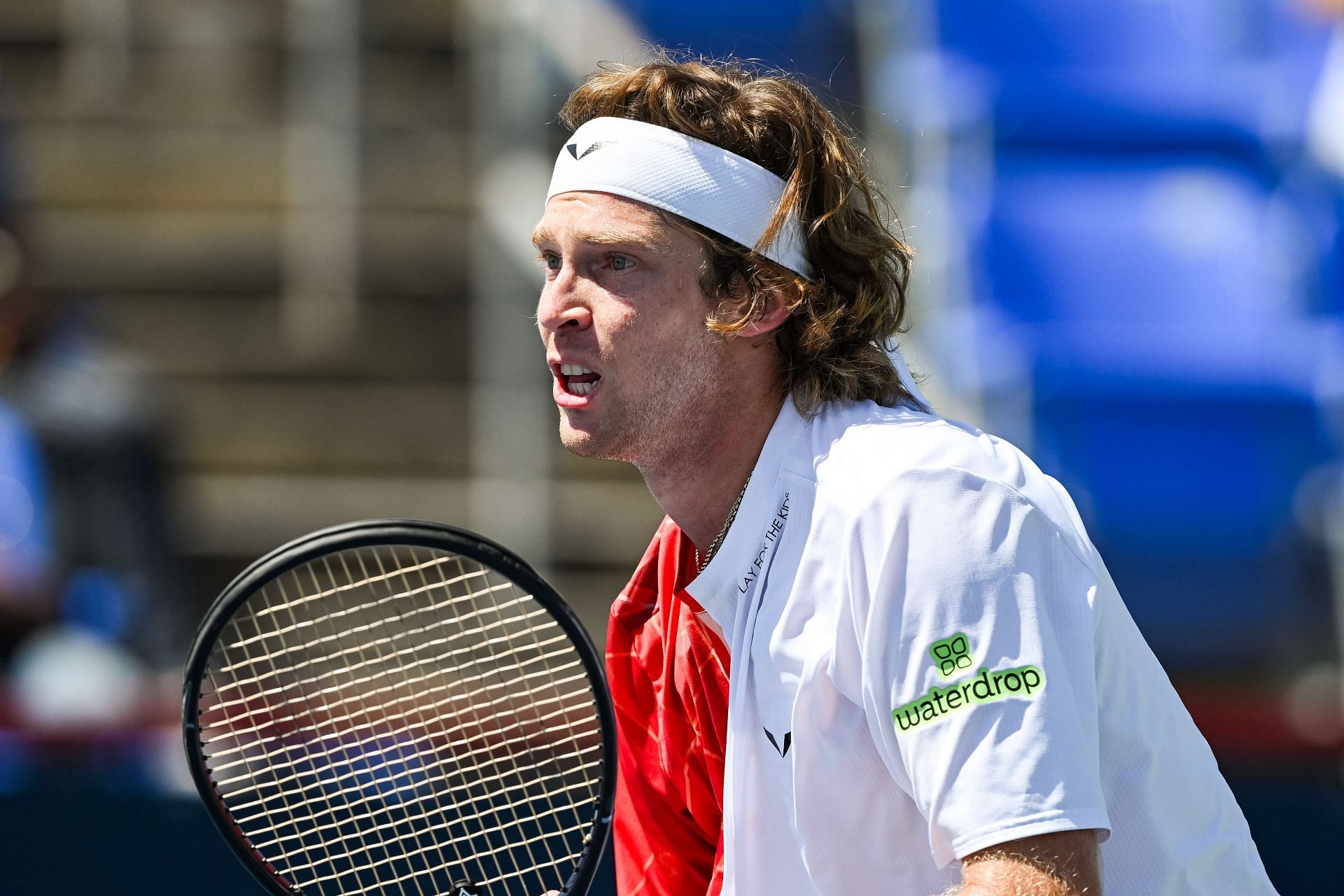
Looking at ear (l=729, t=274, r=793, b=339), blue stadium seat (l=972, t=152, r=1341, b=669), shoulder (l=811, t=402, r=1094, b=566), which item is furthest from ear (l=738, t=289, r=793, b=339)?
blue stadium seat (l=972, t=152, r=1341, b=669)

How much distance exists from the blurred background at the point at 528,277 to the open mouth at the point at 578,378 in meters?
3.53

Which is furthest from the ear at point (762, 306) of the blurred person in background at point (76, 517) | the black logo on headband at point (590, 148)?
the blurred person in background at point (76, 517)

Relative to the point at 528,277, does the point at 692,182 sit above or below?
below

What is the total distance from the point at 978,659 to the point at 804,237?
2.80 ft

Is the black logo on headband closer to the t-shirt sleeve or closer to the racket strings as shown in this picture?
the racket strings

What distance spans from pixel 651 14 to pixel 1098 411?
2.43 metres

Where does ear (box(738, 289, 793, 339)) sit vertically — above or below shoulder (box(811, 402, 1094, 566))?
above

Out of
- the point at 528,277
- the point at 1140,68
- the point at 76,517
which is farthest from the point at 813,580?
the point at 1140,68

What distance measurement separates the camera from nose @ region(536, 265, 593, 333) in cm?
243

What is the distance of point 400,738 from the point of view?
13.2ft

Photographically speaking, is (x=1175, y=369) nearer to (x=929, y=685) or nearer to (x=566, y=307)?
(x=566, y=307)

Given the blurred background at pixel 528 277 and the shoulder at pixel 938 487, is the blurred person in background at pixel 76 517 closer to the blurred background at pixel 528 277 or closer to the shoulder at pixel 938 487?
the blurred background at pixel 528 277

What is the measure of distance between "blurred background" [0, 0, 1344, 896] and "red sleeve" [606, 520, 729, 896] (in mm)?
3317

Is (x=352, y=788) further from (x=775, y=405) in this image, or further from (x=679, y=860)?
(x=775, y=405)
